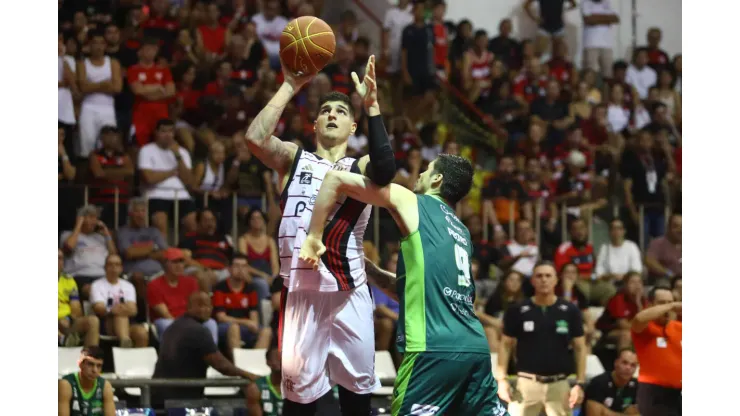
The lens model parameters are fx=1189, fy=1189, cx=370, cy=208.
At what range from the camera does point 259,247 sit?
13.7 meters

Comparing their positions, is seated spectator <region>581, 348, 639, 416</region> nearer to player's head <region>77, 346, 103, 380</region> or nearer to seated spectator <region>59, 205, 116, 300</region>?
player's head <region>77, 346, 103, 380</region>

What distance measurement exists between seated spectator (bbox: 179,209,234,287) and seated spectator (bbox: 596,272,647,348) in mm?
4416

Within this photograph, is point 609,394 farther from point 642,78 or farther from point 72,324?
point 642,78

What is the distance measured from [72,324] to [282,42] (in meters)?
5.63

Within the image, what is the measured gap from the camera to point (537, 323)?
35.1 feet

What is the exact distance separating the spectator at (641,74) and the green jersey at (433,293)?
1286 centimetres

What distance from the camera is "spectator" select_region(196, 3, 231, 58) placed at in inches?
627

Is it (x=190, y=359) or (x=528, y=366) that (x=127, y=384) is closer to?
(x=190, y=359)

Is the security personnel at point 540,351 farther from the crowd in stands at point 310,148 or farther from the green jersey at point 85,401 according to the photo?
the green jersey at point 85,401

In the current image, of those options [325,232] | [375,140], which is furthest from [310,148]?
[375,140]

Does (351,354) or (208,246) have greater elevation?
(208,246)

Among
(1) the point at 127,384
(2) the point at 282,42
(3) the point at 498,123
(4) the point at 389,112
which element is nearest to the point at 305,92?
(4) the point at 389,112

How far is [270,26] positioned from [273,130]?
9.41m

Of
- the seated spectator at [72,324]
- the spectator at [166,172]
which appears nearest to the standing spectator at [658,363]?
the seated spectator at [72,324]
